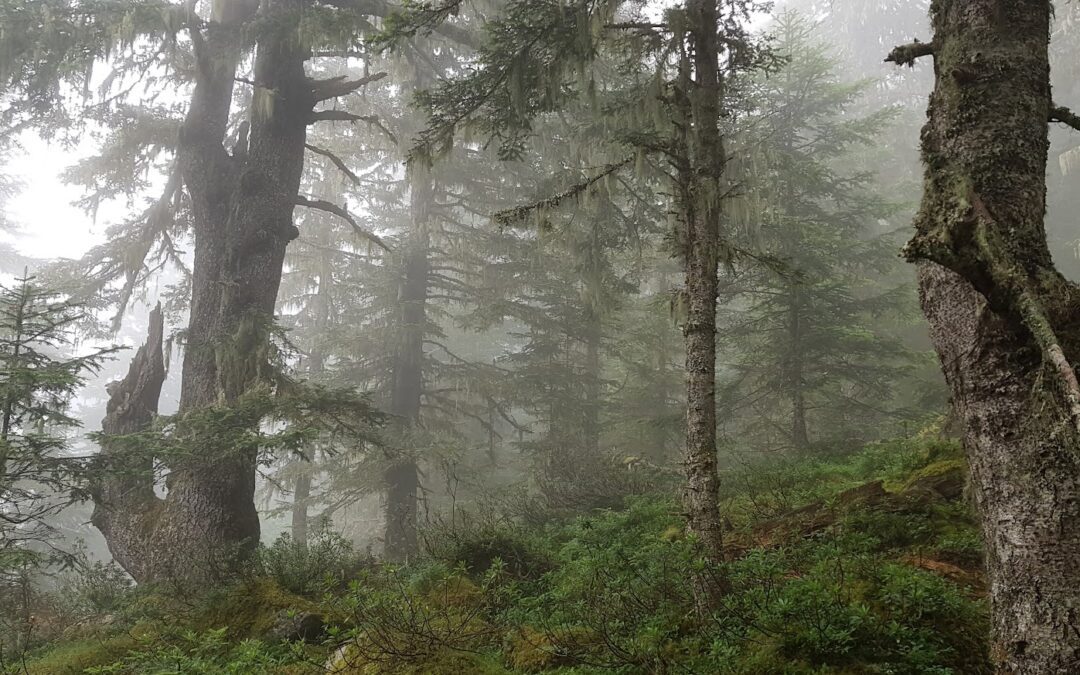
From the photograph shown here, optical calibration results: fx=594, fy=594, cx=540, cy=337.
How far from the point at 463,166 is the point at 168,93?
7.06 m

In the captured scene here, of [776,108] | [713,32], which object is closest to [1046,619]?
[713,32]

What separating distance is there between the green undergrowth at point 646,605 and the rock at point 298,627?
0.11 feet

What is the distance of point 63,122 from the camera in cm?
1179

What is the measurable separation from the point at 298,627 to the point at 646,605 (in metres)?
3.57

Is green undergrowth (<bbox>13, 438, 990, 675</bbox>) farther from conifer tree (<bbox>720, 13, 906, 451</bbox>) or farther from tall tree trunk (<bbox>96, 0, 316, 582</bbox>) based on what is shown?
conifer tree (<bbox>720, 13, 906, 451</bbox>)

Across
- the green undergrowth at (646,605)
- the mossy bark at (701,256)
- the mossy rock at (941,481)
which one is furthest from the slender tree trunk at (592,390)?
the mossy bark at (701,256)

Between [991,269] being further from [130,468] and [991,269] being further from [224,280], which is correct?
[224,280]

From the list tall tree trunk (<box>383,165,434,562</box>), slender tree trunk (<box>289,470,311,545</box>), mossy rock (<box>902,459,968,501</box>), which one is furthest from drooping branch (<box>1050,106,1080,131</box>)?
slender tree trunk (<box>289,470,311,545</box>)

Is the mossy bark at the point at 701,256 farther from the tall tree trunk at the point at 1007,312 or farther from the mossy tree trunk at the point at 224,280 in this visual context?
the mossy tree trunk at the point at 224,280

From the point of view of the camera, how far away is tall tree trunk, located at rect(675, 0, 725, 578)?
17.6ft

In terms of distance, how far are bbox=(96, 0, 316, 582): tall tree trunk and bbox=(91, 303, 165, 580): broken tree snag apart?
1.4 inches

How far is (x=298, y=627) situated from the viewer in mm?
6090

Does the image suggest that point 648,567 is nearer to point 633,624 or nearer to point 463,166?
point 633,624

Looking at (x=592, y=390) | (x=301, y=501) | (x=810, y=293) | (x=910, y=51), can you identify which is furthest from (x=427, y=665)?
(x=301, y=501)
